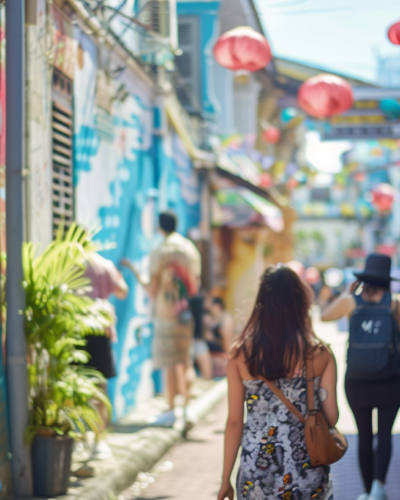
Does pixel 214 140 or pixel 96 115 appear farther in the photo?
pixel 214 140

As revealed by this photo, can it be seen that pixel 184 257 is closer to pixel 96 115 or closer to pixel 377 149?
pixel 96 115

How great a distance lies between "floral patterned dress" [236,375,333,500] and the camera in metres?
3.83

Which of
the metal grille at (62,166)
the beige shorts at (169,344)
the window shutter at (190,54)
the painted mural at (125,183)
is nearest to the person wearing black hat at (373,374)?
the metal grille at (62,166)

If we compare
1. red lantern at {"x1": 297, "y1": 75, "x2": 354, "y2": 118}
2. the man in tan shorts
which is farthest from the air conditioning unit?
the man in tan shorts

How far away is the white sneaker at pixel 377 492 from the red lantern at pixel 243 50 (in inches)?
193

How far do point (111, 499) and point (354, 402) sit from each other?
172 centimetres

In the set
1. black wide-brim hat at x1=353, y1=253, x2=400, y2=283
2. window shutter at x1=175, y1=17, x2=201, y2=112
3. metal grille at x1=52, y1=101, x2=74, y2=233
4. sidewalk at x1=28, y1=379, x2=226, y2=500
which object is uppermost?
window shutter at x1=175, y1=17, x2=201, y2=112

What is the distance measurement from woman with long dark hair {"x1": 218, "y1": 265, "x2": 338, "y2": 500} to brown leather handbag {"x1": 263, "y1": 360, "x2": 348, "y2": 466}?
27 millimetres

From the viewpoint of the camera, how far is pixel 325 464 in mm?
3895

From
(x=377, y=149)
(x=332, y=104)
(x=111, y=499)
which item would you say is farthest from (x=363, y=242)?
(x=111, y=499)

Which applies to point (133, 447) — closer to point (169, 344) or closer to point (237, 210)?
point (169, 344)

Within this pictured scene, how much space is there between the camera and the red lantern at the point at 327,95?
10.7m

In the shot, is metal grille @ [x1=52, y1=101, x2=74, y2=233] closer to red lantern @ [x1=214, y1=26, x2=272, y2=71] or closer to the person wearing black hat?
red lantern @ [x1=214, y1=26, x2=272, y2=71]

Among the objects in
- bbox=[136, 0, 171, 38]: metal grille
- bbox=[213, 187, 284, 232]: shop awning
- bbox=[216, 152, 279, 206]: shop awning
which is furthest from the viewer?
bbox=[213, 187, 284, 232]: shop awning
